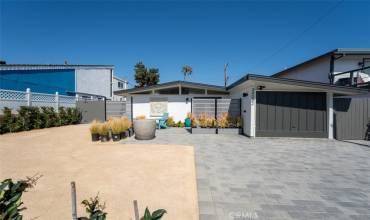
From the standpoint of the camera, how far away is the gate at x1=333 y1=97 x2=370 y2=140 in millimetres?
8359

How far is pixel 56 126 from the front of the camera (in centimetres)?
1177

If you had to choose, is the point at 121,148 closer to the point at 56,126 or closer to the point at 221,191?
the point at 221,191

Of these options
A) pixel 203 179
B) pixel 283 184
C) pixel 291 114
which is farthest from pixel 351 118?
pixel 203 179

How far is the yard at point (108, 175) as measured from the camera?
8.98ft

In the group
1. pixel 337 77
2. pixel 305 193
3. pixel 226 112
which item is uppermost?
pixel 337 77

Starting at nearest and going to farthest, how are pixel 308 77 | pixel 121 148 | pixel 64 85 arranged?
pixel 121 148 < pixel 308 77 < pixel 64 85

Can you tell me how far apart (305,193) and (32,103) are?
46.1 ft

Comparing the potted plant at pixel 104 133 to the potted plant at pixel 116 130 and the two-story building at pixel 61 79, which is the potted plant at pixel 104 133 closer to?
the potted plant at pixel 116 130

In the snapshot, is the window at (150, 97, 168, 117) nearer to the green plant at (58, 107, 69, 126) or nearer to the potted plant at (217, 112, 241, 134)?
the potted plant at (217, 112, 241, 134)

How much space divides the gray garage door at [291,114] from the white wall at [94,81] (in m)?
17.9

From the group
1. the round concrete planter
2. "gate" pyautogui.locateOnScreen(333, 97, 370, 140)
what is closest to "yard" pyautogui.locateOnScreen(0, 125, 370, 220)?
the round concrete planter

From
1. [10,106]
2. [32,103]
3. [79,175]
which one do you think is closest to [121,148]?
[79,175]

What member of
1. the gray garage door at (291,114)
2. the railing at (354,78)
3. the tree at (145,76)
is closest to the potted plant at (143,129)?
the gray garage door at (291,114)

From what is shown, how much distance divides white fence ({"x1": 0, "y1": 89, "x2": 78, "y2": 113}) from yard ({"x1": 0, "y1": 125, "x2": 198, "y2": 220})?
14.1 ft
